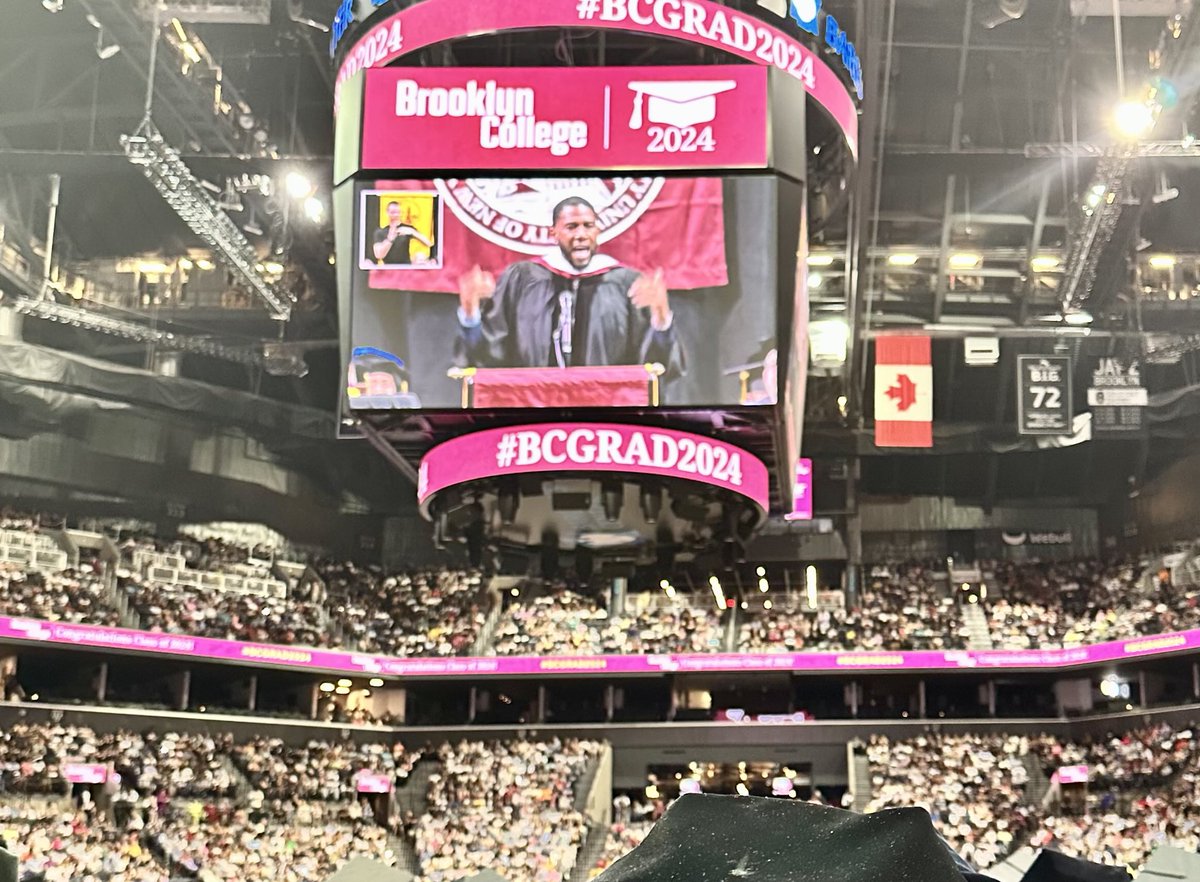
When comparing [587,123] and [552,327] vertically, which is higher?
[587,123]

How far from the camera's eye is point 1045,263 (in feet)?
90.2

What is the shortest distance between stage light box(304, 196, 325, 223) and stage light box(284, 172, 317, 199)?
0.36 metres

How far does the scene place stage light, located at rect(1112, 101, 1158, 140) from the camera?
1781 centimetres

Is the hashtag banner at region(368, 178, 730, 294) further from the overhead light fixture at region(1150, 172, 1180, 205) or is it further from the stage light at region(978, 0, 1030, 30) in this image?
the overhead light fixture at region(1150, 172, 1180, 205)

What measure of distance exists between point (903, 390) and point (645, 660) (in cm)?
1007

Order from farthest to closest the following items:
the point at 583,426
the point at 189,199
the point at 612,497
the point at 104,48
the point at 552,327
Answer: the point at 104,48 < the point at 189,199 < the point at 612,497 < the point at 583,426 < the point at 552,327

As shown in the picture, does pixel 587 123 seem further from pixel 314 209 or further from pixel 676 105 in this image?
pixel 314 209

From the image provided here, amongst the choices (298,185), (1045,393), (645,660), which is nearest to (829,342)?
(1045,393)

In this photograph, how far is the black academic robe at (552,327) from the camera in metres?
13.7

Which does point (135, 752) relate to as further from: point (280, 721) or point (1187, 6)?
point (1187, 6)

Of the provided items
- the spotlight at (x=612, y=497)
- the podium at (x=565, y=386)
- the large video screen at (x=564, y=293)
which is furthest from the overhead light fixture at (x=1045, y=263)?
the podium at (x=565, y=386)

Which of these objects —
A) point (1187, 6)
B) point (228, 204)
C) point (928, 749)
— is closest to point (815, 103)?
point (1187, 6)

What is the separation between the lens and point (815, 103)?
49.8 ft

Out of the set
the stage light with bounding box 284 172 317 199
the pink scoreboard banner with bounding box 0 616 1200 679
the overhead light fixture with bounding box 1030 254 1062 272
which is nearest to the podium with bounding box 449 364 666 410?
the stage light with bounding box 284 172 317 199
